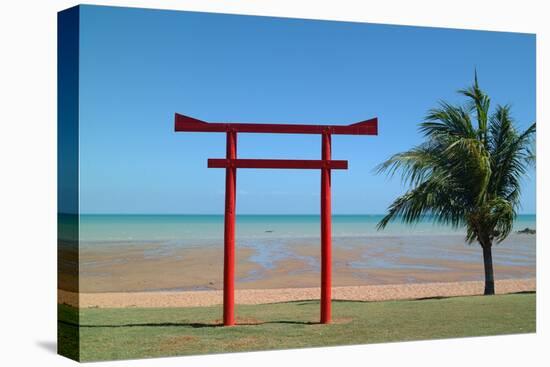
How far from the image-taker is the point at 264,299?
10922 mm

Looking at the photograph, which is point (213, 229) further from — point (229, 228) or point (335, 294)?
point (229, 228)

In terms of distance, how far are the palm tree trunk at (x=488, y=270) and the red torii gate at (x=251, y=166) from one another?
250 centimetres

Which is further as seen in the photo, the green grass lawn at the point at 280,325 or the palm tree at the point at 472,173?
the palm tree at the point at 472,173

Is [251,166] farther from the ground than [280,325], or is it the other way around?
[251,166]

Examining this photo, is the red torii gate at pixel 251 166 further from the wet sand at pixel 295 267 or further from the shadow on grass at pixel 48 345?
the shadow on grass at pixel 48 345

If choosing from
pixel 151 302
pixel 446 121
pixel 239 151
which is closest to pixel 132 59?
pixel 239 151

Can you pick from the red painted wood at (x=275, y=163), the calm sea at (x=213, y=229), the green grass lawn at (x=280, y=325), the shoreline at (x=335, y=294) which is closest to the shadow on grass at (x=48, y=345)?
the green grass lawn at (x=280, y=325)

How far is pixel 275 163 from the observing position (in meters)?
9.44

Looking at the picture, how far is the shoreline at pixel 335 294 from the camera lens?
10594 millimetres

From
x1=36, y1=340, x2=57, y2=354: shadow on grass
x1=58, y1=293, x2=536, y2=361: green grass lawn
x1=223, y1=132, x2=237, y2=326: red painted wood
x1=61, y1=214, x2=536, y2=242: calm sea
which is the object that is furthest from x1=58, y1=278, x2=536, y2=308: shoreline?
x1=61, y1=214, x2=536, y2=242: calm sea

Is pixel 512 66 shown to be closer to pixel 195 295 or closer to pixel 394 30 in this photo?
pixel 394 30

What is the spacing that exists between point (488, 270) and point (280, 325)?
3.04 meters

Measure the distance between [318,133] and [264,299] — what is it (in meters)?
2.30

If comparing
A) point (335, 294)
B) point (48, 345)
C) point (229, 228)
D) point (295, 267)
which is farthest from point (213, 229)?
point (229, 228)
